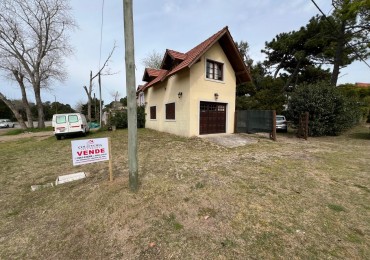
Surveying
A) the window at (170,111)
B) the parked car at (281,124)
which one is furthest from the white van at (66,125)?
the parked car at (281,124)

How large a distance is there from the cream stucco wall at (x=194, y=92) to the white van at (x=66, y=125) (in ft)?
20.4

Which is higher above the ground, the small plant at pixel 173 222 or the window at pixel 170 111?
the window at pixel 170 111

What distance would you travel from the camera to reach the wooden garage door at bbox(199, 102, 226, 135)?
12.6 metres

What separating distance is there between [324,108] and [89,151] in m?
15.3

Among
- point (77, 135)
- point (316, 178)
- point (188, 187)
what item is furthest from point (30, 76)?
point (316, 178)

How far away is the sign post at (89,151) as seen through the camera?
4516mm

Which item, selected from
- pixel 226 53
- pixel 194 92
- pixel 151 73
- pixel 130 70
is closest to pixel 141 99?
pixel 151 73

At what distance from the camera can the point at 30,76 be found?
2409 centimetres

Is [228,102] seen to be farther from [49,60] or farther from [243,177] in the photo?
[49,60]

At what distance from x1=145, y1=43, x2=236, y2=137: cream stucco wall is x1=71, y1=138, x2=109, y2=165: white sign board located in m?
7.45

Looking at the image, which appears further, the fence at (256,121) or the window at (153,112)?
the window at (153,112)

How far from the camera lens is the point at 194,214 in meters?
3.59

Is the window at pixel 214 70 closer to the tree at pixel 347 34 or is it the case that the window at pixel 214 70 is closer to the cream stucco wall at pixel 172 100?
the cream stucco wall at pixel 172 100

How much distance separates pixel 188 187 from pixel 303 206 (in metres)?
2.46
